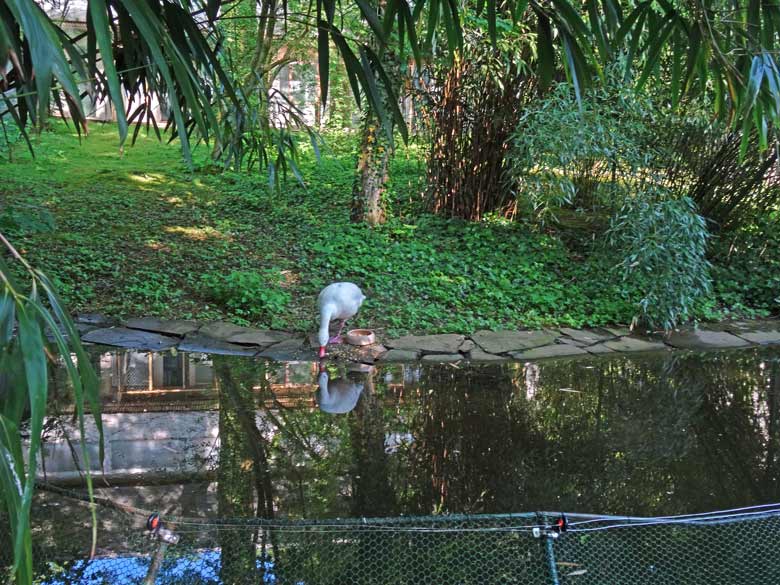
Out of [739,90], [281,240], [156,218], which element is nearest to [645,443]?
[739,90]

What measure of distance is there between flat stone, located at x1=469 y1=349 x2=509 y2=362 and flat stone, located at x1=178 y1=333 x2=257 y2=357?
1549mm

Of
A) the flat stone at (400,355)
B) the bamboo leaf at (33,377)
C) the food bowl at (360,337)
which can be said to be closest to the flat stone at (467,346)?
the flat stone at (400,355)

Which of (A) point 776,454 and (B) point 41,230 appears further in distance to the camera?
(B) point 41,230

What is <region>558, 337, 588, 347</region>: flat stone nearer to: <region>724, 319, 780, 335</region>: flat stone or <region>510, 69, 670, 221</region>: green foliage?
<region>724, 319, 780, 335</region>: flat stone

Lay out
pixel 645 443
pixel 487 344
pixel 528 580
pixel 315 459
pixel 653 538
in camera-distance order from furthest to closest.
Result: pixel 487 344
pixel 645 443
pixel 315 459
pixel 653 538
pixel 528 580

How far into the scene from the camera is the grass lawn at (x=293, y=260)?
19.7 feet

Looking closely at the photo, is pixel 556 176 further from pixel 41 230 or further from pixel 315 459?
pixel 41 230

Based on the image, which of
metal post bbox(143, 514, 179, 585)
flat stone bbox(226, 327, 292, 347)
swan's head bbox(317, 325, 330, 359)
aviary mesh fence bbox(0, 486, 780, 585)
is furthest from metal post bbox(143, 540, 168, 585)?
flat stone bbox(226, 327, 292, 347)

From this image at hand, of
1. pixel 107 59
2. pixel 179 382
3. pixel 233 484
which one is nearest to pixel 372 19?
pixel 107 59

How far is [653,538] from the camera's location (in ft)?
9.03

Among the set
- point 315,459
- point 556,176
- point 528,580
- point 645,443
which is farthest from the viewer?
point 556,176

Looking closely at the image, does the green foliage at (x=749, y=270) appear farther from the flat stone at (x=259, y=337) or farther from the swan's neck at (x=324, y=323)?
the flat stone at (x=259, y=337)

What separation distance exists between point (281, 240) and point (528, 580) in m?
5.26

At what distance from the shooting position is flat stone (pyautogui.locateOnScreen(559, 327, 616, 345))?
19.3 feet
